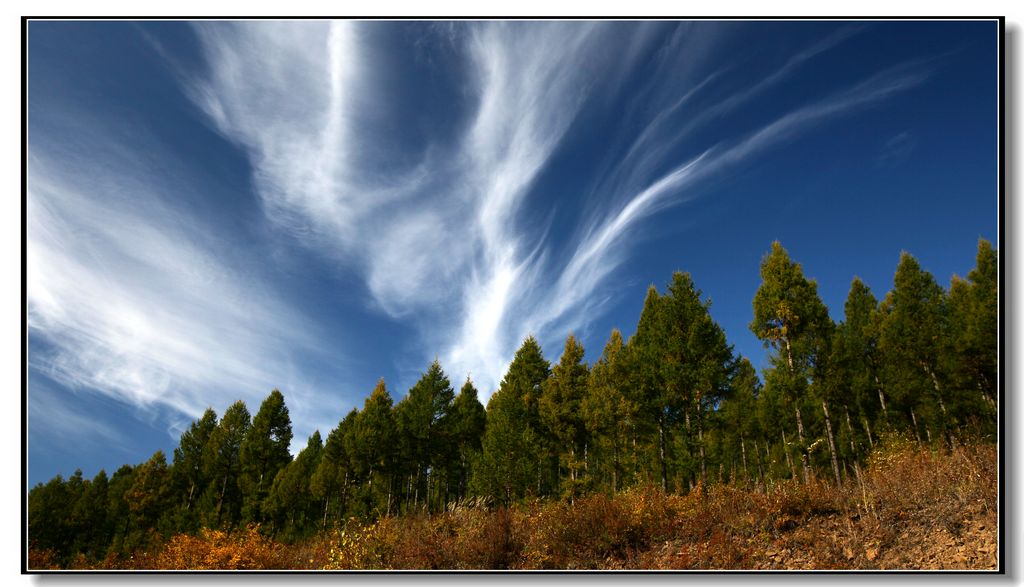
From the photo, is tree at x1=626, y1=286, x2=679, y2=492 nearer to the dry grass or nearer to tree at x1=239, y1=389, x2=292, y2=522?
the dry grass

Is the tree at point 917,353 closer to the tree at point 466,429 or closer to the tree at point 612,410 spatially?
the tree at point 612,410

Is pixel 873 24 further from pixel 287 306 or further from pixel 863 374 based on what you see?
pixel 863 374

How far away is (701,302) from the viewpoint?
15656mm

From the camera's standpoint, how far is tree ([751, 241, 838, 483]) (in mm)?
16078

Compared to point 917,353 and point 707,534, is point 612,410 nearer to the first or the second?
point 707,534

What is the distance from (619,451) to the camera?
21172 millimetres

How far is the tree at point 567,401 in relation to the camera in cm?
2164

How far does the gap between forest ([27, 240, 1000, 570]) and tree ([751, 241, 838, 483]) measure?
2.8 inches

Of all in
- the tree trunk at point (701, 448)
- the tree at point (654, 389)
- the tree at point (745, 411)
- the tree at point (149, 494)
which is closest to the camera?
the tree trunk at point (701, 448)

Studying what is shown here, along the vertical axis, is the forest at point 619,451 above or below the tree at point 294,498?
above

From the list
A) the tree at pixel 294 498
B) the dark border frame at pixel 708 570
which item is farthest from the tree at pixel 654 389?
the tree at pixel 294 498

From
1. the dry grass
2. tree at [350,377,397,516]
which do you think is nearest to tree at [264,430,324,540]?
tree at [350,377,397,516]

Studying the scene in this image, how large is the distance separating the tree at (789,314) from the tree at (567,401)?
8115 millimetres

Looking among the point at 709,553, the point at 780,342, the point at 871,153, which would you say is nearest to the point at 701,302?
the point at 780,342
